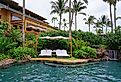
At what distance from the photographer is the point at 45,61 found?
22156 mm

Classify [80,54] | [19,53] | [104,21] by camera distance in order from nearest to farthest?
[19,53] → [80,54] → [104,21]

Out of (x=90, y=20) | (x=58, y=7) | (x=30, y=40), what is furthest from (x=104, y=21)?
(x=30, y=40)

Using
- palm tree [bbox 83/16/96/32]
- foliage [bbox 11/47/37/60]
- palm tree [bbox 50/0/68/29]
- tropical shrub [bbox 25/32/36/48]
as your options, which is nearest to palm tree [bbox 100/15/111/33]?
palm tree [bbox 83/16/96/32]

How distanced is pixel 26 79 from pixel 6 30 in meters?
12.7

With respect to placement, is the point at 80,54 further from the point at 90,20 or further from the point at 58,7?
the point at 90,20

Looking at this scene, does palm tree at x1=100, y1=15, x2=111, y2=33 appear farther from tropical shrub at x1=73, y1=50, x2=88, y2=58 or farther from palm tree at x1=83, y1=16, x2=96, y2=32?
tropical shrub at x1=73, y1=50, x2=88, y2=58

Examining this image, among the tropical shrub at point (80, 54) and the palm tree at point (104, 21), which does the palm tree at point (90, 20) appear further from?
the tropical shrub at point (80, 54)

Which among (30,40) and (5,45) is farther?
(30,40)

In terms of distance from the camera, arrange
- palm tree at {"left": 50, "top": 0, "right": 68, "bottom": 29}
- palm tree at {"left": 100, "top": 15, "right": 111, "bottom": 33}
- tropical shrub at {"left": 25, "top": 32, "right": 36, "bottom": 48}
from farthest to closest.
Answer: palm tree at {"left": 100, "top": 15, "right": 111, "bottom": 33}, palm tree at {"left": 50, "top": 0, "right": 68, "bottom": 29}, tropical shrub at {"left": 25, "top": 32, "right": 36, "bottom": 48}

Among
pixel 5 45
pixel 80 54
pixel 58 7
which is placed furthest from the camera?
pixel 58 7

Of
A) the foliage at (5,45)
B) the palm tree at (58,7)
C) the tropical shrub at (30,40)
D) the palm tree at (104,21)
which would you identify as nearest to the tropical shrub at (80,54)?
the tropical shrub at (30,40)

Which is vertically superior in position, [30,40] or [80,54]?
[30,40]

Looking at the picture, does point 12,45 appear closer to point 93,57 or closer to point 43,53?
point 43,53

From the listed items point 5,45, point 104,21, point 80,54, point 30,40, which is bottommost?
point 80,54
